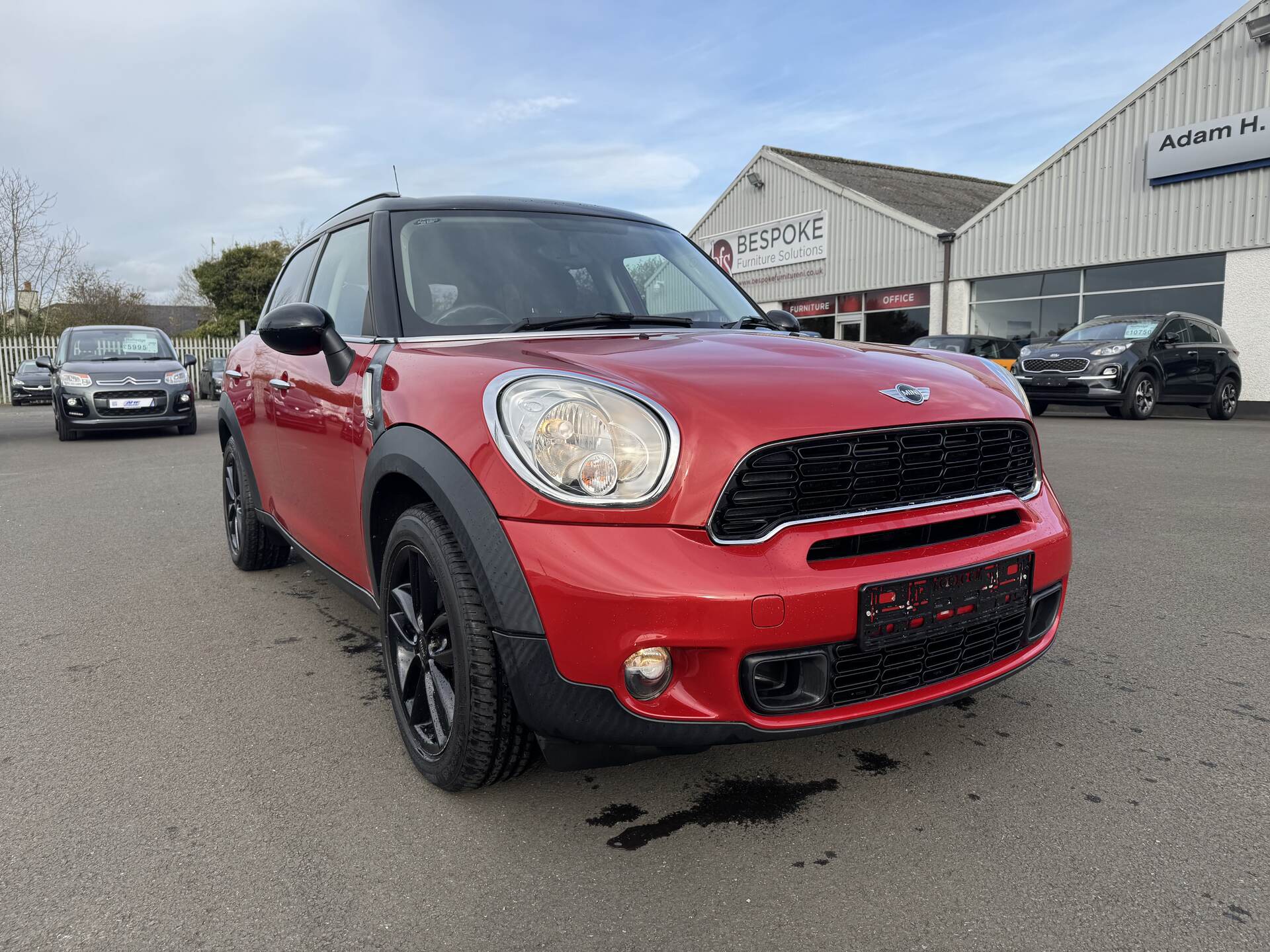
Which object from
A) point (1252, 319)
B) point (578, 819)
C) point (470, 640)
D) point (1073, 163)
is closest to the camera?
point (470, 640)

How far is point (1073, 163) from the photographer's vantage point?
763 inches

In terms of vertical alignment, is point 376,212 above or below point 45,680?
above

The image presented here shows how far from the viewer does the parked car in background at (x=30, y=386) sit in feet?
76.4

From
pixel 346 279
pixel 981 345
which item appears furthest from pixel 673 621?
pixel 981 345

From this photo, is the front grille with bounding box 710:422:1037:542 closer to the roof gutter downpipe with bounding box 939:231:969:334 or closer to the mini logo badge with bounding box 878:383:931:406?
the mini logo badge with bounding box 878:383:931:406

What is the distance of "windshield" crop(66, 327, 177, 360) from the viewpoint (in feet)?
43.4

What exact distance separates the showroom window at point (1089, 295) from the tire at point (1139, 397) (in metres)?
3.63

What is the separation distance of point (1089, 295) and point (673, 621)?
66.2ft

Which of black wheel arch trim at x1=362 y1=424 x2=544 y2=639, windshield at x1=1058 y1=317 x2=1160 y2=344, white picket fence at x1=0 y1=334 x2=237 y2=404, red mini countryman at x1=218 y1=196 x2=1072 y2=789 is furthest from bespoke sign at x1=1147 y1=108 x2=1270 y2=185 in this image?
white picket fence at x1=0 y1=334 x2=237 y2=404

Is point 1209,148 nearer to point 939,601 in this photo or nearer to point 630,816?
point 939,601

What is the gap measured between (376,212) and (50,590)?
2.77 m

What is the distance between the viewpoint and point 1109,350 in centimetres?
1380

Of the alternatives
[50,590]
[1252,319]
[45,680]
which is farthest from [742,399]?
[1252,319]

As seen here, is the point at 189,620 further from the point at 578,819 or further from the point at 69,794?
the point at 578,819
